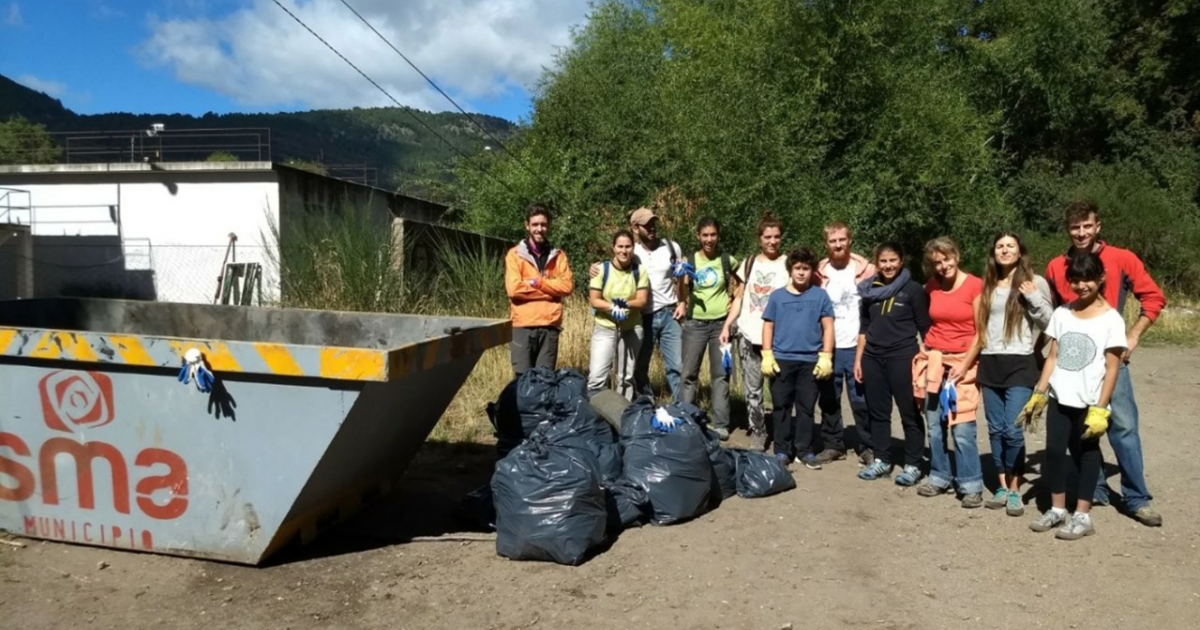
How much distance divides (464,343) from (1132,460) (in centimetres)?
380

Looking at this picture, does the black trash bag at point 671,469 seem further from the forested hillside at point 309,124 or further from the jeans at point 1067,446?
the forested hillside at point 309,124

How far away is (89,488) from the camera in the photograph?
449 cm

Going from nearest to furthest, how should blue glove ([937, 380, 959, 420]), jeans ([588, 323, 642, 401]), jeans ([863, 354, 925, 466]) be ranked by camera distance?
blue glove ([937, 380, 959, 420]) < jeans ([863, 354, 925, 466]) < jeans ([588, 323, 642, 401])

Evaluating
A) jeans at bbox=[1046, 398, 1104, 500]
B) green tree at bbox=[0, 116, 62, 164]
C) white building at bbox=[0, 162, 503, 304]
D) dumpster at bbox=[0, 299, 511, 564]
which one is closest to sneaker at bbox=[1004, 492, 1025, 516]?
jeans at bbox=[1046, 398, 1104, 500]

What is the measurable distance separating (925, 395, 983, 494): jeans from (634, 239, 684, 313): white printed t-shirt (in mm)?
2102

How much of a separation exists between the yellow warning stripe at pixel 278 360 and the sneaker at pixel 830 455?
3784mm

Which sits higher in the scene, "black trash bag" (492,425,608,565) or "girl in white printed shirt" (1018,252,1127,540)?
"girl in white printed shirt" (1018,252,1127,540)

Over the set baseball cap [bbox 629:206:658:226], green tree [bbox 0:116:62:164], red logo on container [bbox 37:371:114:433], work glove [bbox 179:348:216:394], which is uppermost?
green tree [bbox 0:116:62:164]

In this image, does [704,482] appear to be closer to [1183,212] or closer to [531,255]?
[531,255]

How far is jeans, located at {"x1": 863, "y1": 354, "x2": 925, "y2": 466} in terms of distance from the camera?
226 inches

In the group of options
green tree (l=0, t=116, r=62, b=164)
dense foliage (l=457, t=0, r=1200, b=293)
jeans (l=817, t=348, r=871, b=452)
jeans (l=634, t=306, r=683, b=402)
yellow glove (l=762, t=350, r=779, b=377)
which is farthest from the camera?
green tree (l=0, t=116, r=62, b=164)

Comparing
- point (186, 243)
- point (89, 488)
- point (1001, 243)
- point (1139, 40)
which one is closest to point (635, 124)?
point (186, 243)

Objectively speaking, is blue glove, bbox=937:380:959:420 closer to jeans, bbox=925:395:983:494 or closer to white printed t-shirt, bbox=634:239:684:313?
jeans, bbox=925:395:983:494

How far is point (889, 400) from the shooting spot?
5.93 meters
